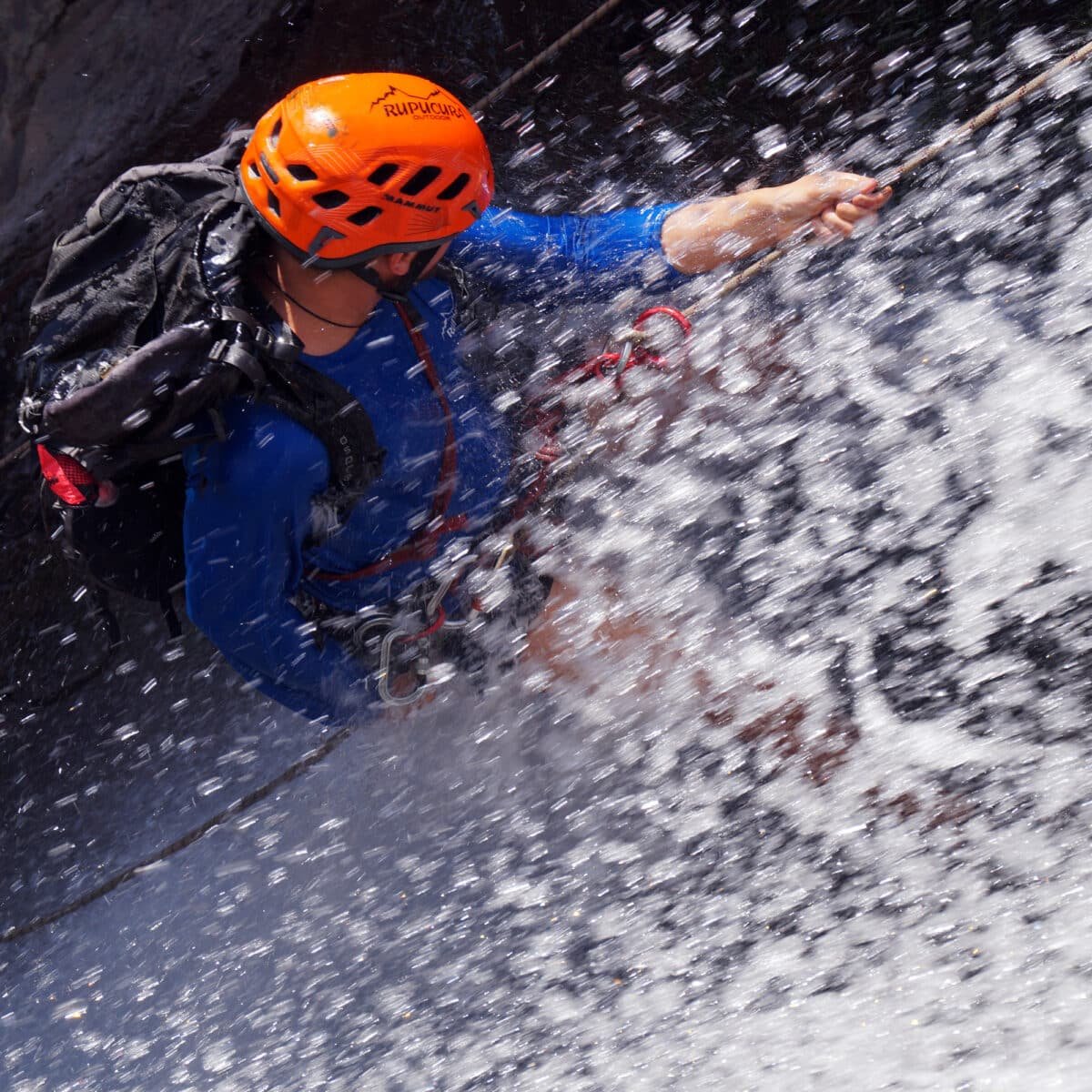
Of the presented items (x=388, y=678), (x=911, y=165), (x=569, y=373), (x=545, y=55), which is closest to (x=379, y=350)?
(x=388, y=678)

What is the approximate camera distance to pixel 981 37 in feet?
9.87

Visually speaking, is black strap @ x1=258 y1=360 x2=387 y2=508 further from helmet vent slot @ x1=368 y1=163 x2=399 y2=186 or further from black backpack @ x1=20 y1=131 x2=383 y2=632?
helmet vent slot @ x1=368 y1=163 x2=399 y2=186

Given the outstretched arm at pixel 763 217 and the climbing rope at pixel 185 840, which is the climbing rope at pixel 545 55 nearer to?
the outstretched arm at pixel 763 217

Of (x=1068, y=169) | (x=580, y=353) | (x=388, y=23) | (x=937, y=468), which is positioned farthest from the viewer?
(x=388, y=23)

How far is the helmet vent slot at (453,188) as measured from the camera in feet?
5.18

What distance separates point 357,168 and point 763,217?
71cm

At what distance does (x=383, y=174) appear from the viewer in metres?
1.52

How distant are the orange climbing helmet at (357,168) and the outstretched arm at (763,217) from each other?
1.54 ft

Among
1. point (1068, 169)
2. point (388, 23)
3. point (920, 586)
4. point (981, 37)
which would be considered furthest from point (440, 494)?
point (981, 37)

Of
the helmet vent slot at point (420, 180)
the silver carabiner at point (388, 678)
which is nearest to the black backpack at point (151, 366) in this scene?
the helmet vent slot at point (420, 180)

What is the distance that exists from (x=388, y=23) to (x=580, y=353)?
4.19 ft

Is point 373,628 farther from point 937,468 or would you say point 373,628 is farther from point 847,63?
point 847,63

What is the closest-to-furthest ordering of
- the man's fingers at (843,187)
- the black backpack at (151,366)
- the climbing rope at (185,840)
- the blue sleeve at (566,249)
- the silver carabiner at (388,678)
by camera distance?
1. the black backpack at (151,366)
2. the man's fingers at (843,187)
3. the blue sleeve at (566,249)
4. the silver carabiner at (388,678)
5. the climbing rope at (185,840)

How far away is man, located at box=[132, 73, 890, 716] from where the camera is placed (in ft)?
5.03
